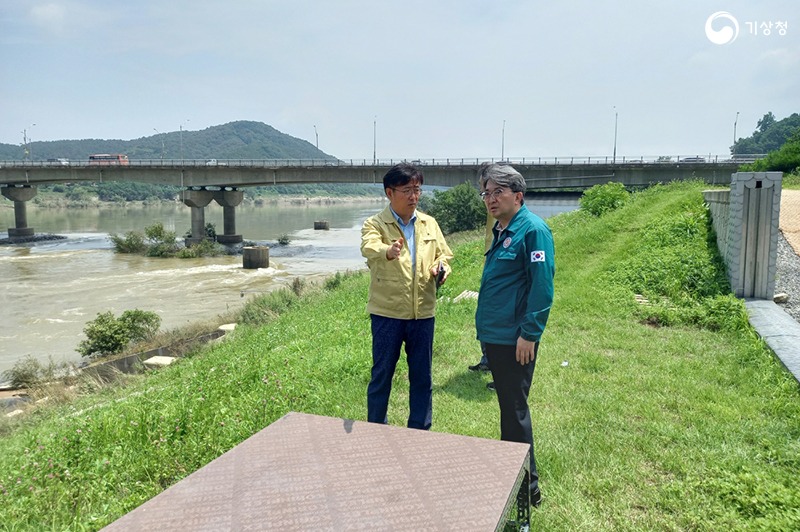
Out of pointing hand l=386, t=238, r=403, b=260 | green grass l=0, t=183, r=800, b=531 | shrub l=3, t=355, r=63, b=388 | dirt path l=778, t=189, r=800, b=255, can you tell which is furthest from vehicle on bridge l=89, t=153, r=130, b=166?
pointing hand l=386, t=238, r=403, b=260

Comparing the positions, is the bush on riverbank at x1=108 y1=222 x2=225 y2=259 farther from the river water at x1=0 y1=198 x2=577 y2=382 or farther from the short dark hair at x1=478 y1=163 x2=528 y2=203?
the short dark hair at x1=478 y1=163 x2=528 y2=203

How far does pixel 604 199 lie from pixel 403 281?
15532 mm

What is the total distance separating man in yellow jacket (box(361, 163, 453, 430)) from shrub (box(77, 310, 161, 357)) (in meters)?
12.7

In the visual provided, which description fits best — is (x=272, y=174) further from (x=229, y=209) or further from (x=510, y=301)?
(x=510, y=301)

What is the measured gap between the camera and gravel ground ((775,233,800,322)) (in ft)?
23.6

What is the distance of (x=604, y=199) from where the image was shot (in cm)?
1755

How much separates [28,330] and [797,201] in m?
22.0

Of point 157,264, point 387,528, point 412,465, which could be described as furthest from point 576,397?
point 157,264

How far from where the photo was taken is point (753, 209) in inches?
290

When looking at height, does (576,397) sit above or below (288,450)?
below

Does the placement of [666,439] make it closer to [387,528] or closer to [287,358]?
[387,528]

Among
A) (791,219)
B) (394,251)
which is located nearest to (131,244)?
(791,219)

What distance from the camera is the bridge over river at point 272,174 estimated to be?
36.3 m

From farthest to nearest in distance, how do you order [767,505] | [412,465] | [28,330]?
[28,330] < [767,505] < [412,465]
